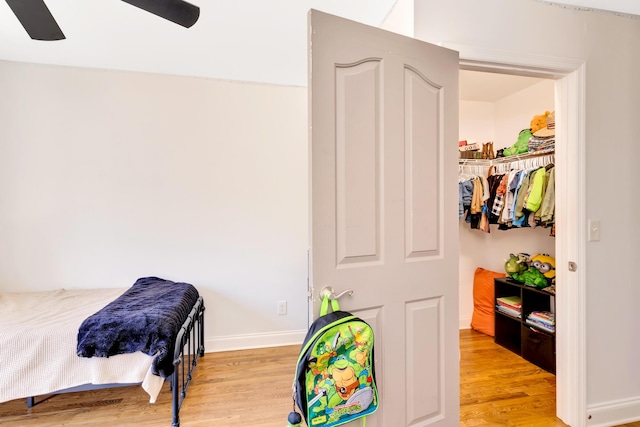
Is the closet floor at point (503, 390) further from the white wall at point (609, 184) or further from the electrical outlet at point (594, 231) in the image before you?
the electrical outlet at point (594, 231)

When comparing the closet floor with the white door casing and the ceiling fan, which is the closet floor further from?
the ceiling fan

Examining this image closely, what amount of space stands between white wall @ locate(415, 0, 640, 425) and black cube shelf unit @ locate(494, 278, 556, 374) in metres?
0.53

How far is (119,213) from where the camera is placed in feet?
8.38

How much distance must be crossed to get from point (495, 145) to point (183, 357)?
353cm

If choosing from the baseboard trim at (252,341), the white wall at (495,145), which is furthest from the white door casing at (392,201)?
the white wall at (495,145)

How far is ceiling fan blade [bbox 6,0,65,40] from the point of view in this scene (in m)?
1.21

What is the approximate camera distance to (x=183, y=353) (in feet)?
6.70

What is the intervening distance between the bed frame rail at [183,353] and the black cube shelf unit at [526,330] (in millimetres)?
2611

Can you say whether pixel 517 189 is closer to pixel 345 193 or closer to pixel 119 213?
pixel 345 193

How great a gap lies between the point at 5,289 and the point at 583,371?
13.4ft

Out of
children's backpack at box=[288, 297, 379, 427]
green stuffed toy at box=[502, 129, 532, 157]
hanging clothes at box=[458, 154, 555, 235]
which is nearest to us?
children's backpack at box=[288, 297, 379, 427]

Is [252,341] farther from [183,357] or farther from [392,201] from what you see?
[392,201]

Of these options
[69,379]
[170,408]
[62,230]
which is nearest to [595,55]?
[170,408]

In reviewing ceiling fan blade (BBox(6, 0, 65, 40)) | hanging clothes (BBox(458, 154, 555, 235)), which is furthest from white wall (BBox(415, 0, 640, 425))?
ceiling fan blade (BBox(6, 0, 65, 40))
